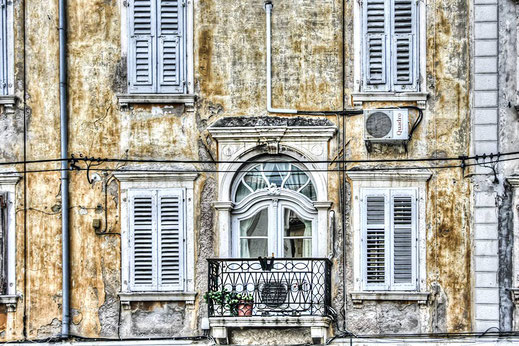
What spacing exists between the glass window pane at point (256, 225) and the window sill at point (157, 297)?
130 centimetres

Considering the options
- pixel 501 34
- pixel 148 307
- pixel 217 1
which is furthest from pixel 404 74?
pixel 148 307

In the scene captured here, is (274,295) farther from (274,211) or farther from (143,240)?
(143,240)

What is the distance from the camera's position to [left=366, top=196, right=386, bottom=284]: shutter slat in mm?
16156

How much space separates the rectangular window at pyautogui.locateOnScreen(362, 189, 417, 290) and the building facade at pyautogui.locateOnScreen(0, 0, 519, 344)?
3cm

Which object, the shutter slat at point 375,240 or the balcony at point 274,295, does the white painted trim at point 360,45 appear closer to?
the shutter slat at point 375,240

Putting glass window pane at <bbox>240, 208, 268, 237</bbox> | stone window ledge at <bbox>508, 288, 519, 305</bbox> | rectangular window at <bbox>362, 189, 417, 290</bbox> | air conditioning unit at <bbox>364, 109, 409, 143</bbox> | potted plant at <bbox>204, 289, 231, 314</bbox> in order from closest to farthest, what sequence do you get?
potted plant at <bbox>204, 289, 231, 314</bbox>
stone window ledge at <bbox>508, 288, 519, 305</bbox>
air conditioning unit at <bbox>364, 109, 409, 143</bbox>
rectangular window at <bbox>362, 189, 417, 290</bbox>
glass window pane at <bbox>240, 208, 268, 237</bbox>

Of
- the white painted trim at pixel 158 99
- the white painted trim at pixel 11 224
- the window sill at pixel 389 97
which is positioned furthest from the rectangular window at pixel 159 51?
the window sill at pixel 389 97

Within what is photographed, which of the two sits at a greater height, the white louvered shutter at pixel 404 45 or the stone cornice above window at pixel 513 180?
the white louvered shutter at pixel 404 45

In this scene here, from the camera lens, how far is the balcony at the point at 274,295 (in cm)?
1555

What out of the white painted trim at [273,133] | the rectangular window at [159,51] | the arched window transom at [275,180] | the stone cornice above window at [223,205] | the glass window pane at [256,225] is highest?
the rectangular window at [159,51]

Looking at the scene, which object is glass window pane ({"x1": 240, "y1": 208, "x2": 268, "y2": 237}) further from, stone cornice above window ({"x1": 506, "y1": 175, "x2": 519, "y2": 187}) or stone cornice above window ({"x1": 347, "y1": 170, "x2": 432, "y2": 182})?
stone cornice above window ({"x1": 506, "y1": 175, "x2": 519, "y2": 187})

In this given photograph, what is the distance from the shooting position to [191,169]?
16406mm

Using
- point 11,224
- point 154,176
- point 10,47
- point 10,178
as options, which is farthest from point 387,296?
point 10,47

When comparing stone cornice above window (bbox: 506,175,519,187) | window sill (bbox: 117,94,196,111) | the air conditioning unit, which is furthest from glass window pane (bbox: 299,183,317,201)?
stone cornice above window (bbox: 506,175,519,187)
